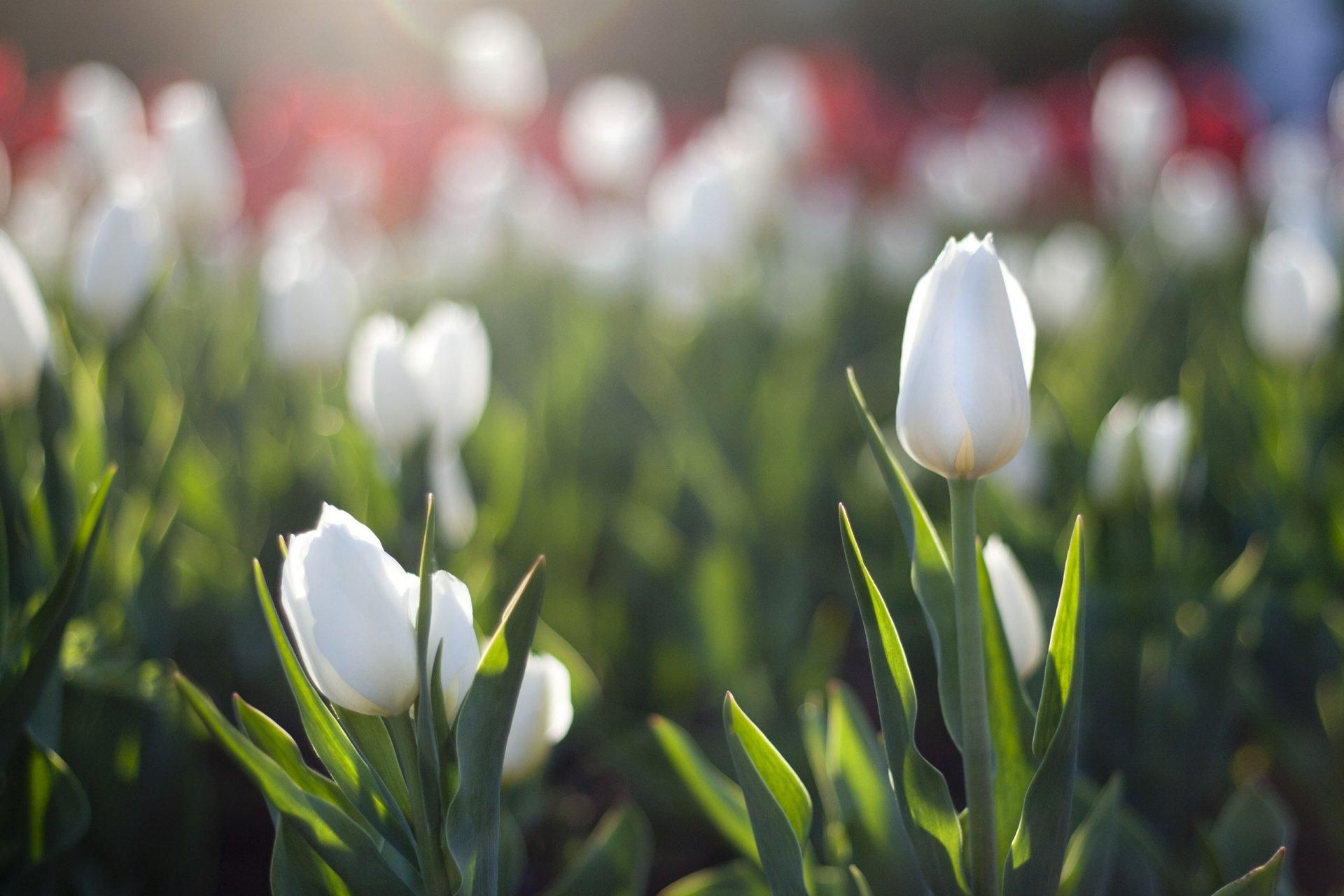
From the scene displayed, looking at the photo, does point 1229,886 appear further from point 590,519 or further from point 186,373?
point 186,373

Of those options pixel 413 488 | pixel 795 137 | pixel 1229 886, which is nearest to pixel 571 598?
pixel 413 488

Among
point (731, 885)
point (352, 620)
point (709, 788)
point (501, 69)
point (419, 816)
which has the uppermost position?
point (501, 69)

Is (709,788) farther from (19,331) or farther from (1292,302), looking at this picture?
(1292,302)

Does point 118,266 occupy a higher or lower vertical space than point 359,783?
higher

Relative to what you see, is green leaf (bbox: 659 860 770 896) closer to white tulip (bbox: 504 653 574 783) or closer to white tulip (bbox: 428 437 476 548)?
white tulip (bbox: 504 653 574 783)

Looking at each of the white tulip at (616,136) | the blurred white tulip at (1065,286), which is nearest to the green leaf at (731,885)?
the blurred white tulip at (1065,286)

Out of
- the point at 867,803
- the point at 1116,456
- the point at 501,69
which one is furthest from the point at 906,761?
the point at 501,69
